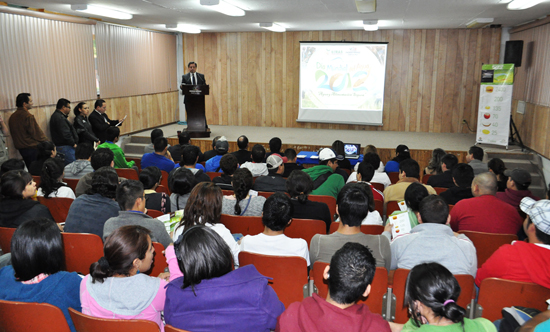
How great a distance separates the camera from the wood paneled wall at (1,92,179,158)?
297 inches

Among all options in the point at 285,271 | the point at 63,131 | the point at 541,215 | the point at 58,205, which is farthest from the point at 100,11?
the point at 541,215

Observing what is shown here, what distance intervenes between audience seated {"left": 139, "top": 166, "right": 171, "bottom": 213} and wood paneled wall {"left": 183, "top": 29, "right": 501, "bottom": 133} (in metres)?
7.82

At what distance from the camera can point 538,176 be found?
24.3ft

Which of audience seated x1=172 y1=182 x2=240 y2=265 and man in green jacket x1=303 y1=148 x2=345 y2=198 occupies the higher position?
audience seated x1=172 y1=182 x2=240 y2=265

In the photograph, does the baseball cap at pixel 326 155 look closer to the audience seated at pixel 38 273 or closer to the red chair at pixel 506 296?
the red chair at pixel 506 296

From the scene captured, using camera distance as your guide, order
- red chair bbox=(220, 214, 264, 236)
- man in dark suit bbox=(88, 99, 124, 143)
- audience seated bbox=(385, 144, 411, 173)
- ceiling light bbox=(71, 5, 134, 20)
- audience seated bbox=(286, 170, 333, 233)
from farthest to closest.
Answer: man in dark suit bbox=(88, 99, 124, 143) → ceiling light bbox=(71, 5, 134, 20) → audience seated bbox=(385, 144, 411, 173) → audience seated bbox=(286, 170, 333, 233) → red chair bbox=(220, 214, 264, 236)

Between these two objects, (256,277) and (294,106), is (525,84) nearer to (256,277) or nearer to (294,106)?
(294,106)

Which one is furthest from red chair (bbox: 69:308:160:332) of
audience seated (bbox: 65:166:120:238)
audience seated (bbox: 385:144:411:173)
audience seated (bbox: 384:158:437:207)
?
audience seated (bbox: 385:144:411:173)

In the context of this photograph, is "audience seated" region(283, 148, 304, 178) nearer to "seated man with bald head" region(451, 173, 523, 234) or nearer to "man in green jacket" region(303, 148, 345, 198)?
"man in green jacket" region(303, 148, 345, 198)

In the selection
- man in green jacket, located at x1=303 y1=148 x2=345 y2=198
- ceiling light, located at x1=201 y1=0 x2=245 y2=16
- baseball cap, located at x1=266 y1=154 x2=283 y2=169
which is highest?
ceiling light, located at x1=201 y1=0 x2=245 y2=16

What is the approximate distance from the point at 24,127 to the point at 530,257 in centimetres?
689

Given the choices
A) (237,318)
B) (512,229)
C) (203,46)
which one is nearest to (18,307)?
(237,318)

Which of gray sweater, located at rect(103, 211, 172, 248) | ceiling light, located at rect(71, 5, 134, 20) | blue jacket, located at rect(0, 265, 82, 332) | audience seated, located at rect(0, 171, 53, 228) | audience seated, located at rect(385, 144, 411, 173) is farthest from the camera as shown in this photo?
ceiling light, located at rect(71, 5, 134, 20)

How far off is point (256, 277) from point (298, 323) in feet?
0.89
